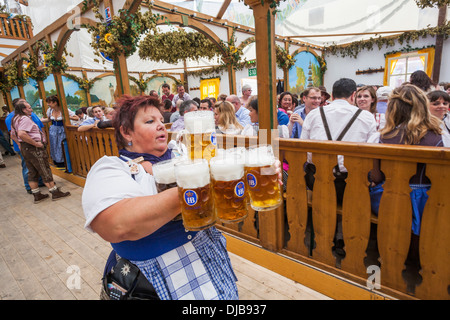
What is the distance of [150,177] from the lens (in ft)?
3.34

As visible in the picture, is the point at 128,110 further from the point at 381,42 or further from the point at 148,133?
the point at 381,42

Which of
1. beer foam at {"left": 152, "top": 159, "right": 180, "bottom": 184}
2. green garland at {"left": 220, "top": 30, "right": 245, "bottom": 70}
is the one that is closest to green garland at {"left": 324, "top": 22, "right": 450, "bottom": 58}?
green garland at {"left": 220, "top": 30, "right": 245, "bottom": 70}

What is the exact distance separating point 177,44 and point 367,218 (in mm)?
5670

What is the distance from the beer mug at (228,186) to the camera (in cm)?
77

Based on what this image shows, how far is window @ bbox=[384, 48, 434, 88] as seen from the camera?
26.0ft

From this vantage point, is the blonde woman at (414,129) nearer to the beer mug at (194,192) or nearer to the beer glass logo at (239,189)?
the beer glass logo at (239,189)

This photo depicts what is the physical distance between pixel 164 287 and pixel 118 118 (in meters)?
0.71

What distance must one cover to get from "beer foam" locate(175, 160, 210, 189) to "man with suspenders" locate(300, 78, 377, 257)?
158 centimetres

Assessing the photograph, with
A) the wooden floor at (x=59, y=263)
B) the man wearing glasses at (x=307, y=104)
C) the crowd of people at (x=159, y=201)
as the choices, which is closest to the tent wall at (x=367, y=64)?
the man wearing glasses at (x=307, y=104)

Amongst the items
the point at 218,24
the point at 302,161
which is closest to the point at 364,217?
the point at 302,161

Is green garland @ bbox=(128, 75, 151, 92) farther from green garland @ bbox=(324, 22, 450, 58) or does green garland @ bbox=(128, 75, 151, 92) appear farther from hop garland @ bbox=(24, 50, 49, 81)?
green garland @ bbox=(324, 22, 450, 58)

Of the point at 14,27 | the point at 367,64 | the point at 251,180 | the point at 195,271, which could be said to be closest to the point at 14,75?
the point at 14,27

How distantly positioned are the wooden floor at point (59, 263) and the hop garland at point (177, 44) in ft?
13.2
